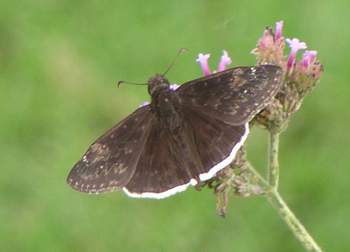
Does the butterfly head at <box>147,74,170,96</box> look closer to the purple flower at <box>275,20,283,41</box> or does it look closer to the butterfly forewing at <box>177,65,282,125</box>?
the butterfly forewing at <box>177,65,282,125</box>

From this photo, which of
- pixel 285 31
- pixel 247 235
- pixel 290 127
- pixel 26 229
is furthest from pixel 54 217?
pixel 285 31

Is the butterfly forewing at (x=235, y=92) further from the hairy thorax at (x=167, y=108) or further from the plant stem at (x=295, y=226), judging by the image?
the plant stem at (x=295, y=226)

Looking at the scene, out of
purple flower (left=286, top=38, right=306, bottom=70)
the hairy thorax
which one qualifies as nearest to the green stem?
the hairy thorax

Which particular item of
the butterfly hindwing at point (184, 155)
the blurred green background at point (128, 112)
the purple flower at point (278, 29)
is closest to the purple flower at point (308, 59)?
the purple flower at point (278, 29)

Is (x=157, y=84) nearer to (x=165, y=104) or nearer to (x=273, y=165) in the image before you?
(x=165, y=104)

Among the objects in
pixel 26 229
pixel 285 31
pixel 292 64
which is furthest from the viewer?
pixel 285 31

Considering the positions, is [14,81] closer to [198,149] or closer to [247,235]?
[247,235]

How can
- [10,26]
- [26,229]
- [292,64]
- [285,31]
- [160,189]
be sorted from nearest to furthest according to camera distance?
1. [160,189]
2. [292,64]
3. [26,229]
4. [285,31]
5. [10,26]
